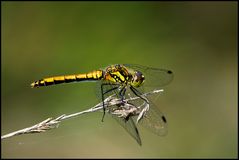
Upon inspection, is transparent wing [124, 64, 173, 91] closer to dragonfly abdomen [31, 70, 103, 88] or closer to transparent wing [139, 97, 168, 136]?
dragonfly abdomen [31, 70, 103, 88]

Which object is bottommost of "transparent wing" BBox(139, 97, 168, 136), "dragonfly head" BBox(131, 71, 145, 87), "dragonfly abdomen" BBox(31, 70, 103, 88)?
"transparent wing" BBox(139, 97, 168, 136)

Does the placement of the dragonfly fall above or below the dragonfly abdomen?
below

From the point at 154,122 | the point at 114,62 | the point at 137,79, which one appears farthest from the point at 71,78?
the point at 114,62

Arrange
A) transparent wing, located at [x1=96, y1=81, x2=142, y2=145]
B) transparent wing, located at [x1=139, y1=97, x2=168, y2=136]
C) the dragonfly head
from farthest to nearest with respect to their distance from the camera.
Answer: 1. the dragonfly head
2. transparent wing, located at [x1=139, y1=97, x2=168, y2=136]
3. transparent wing, located at [x1=96, y1=81, x2=142, y2=145]

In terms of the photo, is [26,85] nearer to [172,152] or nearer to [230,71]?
[172,152]

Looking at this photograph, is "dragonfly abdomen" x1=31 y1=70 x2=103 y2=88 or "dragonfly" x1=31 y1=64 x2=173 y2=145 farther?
"dragonfly abdomen" x1=31 y1=70 x2=103 y2=88

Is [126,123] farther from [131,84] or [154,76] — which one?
[154,76]

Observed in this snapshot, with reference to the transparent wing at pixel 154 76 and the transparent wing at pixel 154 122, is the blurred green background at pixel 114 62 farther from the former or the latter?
the transparent wing at pixel 154 122

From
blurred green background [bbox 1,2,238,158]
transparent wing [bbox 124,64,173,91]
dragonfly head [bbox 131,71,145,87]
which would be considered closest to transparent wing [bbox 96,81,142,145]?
dragonfly head [bbox 131,71,145,87]
